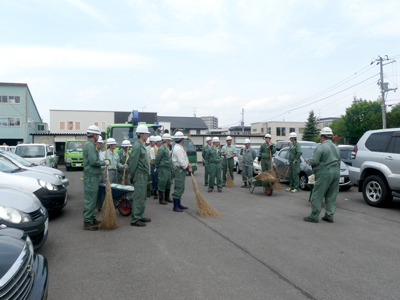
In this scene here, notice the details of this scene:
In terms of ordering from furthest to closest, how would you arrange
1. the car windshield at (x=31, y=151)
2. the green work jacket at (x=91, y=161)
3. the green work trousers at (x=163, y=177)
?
the car windshield at (x=31, y=151), the green work trousers at (x=163, y=177), the green work jacket at (x=91, y=161)

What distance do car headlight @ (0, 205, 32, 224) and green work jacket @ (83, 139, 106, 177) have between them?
1822 mm

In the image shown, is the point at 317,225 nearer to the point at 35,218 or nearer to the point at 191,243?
the point at 191,243

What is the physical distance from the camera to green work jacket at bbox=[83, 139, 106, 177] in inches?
243

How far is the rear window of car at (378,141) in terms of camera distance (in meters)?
8.66

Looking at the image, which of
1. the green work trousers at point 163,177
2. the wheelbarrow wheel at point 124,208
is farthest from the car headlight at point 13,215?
the green work trousers at point 163,177

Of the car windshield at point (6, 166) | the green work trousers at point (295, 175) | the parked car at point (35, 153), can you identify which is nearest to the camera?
the car windshield at point (6, 166)

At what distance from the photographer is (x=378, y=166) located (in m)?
8.61

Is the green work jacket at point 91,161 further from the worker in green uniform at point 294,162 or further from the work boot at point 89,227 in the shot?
the worker in green uniform at point 294,162

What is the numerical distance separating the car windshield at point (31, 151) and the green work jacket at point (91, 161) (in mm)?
11733

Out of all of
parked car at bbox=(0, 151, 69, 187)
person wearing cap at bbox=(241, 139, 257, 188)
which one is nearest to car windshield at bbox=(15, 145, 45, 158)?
parked car at bbox=(0, 151, 69, 187)

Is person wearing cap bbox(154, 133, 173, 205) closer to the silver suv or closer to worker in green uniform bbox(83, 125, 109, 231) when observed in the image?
worker in green uniform bbox(83, 125, 109, 231)

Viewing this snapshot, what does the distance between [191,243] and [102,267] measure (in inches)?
64.4

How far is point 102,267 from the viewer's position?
4426 millimetres

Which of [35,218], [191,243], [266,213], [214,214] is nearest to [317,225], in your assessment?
[266,213]
